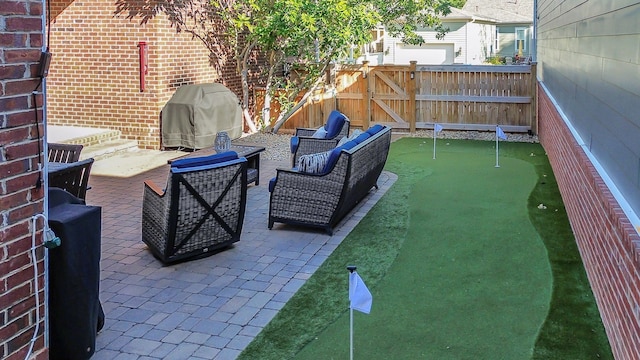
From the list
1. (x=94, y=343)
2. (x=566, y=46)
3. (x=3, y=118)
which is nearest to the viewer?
(x=3, y=118)

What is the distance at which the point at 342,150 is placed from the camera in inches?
260

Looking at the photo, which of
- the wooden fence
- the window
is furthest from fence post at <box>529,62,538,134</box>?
the window

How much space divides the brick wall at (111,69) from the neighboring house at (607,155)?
7.02 meters

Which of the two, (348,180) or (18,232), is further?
(348,180)

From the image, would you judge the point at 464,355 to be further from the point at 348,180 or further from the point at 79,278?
the point at 348,180

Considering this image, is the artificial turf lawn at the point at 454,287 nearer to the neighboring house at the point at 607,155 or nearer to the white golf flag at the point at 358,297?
the neighboring house at the point at 607,155

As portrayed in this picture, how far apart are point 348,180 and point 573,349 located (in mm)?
2977

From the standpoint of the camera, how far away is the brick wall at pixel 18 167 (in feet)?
9.78

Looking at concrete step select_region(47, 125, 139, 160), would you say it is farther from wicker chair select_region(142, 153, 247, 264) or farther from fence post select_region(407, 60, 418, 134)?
fence post select_region(407, 60, 418, 134)

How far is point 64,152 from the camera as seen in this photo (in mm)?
6523

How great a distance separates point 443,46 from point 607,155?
25.0m

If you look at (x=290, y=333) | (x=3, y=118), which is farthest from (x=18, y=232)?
(x=290, y=333)

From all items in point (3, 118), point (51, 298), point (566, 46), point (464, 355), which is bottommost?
point (464, 355)

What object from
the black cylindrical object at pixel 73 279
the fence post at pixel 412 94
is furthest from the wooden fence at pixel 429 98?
the black cylindrical object at pixel 73 279
